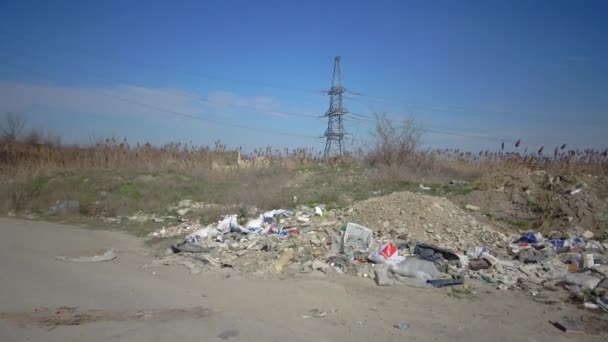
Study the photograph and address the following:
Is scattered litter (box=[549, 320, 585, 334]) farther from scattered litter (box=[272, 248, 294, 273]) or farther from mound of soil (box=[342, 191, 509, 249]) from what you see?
scattered litter (box=[272, 248, 294, 273])

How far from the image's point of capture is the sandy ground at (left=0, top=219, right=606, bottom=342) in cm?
403

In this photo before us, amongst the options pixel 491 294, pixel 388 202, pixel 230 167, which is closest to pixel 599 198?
pixel 388 202

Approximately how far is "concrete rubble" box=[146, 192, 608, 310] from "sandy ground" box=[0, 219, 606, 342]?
35 centimetres

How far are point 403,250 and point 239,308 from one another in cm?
318

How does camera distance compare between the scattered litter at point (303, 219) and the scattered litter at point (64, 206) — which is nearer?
the scattered litter at point (303, 219)

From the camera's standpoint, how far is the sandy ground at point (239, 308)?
4.03 metres

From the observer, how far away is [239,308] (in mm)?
4742

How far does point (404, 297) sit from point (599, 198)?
7658 mm

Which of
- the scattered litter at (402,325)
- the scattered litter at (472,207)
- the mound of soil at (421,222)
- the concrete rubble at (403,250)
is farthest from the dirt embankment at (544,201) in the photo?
the scattered litter at (402,325)

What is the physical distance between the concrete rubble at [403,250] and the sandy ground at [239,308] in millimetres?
345

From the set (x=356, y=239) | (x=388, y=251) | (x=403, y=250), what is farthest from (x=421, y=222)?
(x=388, y=251)

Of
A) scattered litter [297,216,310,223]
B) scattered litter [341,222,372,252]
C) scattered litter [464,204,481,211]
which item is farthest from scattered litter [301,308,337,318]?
scattered litter [464,204,481,211]

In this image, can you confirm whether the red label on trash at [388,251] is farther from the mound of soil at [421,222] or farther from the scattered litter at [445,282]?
the mound of soil at [421,222]

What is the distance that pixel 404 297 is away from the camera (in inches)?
204
